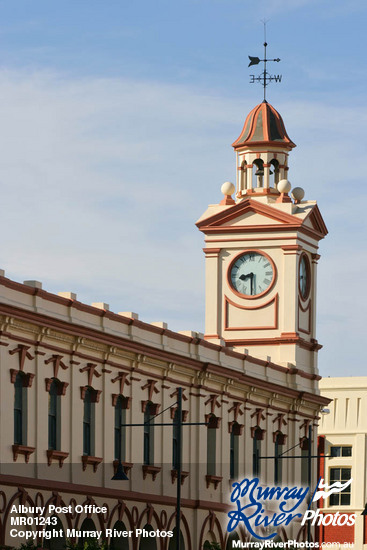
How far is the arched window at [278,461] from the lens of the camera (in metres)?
80.8

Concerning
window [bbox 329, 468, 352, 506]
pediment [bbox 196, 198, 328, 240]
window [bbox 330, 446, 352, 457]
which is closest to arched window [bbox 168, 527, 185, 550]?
pediment [bbox 196, 198, 328, 240]

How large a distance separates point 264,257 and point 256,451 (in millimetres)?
10662

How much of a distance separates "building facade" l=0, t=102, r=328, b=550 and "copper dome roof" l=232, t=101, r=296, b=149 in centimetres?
8

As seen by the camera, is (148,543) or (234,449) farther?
(234,449)

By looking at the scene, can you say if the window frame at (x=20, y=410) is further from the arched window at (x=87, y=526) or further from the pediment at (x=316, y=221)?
the pediment at (x=316, y=221)

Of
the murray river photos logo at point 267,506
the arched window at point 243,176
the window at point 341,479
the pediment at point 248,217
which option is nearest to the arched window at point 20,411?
the murray river photos logo at point 267,506

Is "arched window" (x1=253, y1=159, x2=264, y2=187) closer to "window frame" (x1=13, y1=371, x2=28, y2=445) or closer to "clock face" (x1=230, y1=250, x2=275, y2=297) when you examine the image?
"clock face" (x1=230, y1=250, x2=275, y2=297)

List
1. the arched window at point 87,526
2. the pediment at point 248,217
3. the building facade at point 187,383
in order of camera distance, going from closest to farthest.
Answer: the building facade at point 187,383, the arched window at point 87,526, the pediment at point 248,217

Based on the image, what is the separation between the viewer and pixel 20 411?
192ft

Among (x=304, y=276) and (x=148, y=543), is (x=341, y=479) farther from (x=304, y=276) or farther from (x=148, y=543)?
(x=148, y=543)

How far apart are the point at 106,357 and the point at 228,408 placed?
12.3 meters

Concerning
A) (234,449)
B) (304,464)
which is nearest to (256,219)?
(304,464)

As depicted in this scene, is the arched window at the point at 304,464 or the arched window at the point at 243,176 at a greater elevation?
the arched window at the point at 243,176

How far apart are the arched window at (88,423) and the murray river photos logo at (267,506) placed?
43.5ft
